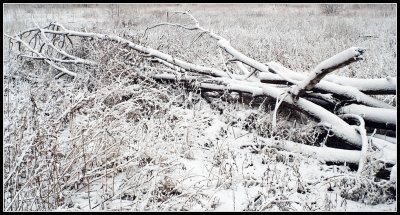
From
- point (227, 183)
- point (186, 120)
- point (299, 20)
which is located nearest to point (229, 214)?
point (227, 183)

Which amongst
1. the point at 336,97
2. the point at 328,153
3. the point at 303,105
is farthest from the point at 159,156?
the point at 336,97

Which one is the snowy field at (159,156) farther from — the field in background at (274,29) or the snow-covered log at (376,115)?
the field in background at (274,29)

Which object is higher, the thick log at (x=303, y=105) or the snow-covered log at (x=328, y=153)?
the thick log at (x=303, y=105)

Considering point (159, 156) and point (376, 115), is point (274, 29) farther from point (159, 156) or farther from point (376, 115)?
point (159, 156)

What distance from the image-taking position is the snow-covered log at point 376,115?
3209 mm

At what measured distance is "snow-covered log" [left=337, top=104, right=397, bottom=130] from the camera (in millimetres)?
3209

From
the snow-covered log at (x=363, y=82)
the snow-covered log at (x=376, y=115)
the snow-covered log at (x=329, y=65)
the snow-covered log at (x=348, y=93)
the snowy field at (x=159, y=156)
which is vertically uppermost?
the snow-covered log at (x=329, y=65)

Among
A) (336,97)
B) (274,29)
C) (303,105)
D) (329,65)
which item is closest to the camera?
(329,65)

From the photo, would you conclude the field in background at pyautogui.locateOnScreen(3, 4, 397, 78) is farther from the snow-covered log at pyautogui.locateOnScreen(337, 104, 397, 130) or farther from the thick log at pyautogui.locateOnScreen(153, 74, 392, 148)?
the snow-covered log at pyautogui.locateOnScreen(337, 104, 397, 130)

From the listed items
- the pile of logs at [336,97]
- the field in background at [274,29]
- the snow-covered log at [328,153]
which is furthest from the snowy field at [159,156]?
the field in background at [274,29]

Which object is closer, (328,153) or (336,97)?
(328,153)

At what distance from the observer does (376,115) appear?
3318 mm

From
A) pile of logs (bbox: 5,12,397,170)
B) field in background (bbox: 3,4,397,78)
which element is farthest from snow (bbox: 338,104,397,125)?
field in background (bbox: 3,4,397,78)

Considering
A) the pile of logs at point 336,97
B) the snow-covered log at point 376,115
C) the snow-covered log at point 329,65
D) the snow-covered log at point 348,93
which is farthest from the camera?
the snow-covered log at point 348,93
